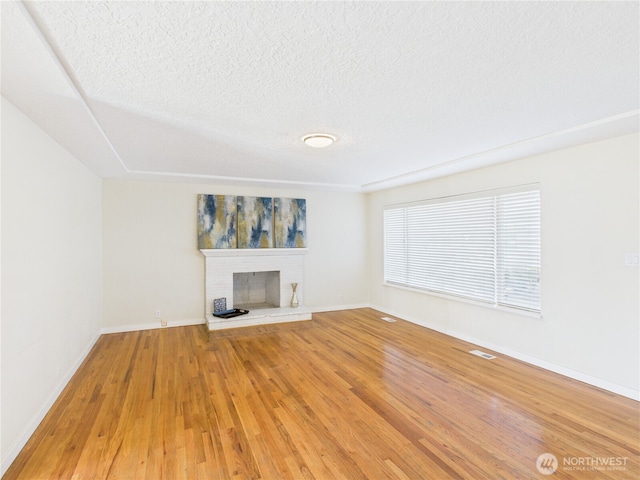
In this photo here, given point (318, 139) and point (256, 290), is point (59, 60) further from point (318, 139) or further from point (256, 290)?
point (256, 290)

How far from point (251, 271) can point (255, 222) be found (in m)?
0.89

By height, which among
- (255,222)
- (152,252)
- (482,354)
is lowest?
(482,354)

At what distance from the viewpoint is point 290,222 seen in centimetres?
603

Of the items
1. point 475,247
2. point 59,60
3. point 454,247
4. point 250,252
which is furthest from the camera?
point 250,252

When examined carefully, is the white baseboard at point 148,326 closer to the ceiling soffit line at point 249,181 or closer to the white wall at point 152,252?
the white wall at point 152,252

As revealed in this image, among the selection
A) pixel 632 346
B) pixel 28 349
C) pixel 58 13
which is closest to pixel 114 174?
pixel 28 349

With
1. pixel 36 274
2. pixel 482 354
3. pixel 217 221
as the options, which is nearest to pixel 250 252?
pixel 217 221

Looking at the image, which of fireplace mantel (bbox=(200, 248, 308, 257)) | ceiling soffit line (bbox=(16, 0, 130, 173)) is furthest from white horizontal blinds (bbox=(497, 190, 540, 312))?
ceiling soffit line (bbox=(16, 0, 130, 173))

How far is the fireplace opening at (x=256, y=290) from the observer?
6043 mm

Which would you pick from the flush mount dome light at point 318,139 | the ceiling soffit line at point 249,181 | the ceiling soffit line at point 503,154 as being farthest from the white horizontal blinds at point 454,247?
the flush mount dome light at point 318,139

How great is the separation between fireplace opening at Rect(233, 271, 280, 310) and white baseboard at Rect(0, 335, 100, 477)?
2.71 meters

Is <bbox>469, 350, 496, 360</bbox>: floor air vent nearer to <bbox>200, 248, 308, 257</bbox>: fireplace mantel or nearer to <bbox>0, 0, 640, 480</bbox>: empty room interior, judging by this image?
<bbox>0, 0, 640, 480</bbox>: empty room interior

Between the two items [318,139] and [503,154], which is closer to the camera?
[318,139]

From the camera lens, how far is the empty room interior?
5.48 feet
